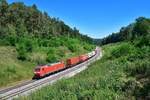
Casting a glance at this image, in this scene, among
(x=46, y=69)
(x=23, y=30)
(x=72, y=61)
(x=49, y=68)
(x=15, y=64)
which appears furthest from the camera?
(x=23, y=30)

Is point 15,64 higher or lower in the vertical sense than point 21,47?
lower

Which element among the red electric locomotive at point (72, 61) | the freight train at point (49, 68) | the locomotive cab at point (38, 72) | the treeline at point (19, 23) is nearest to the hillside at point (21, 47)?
the treeline at point (19, 23)

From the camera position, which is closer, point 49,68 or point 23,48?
point 49,68

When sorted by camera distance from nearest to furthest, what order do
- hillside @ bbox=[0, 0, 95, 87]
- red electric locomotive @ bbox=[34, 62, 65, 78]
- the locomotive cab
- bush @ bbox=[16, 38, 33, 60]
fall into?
1. the locomotive cab
2. red electric locomotive @ bbox=[34, 62, 65, 78]
3. hillside @ bbox=[0, 0, 95, 87]
4. bush @ bbox=[16, 38, 33, 60]

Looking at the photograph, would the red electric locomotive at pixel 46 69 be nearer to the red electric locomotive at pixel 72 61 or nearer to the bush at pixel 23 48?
the bush at pixel 23 48

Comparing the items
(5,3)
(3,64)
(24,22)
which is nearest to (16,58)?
(3,64)

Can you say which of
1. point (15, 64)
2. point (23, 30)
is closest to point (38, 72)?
point (15, 64)

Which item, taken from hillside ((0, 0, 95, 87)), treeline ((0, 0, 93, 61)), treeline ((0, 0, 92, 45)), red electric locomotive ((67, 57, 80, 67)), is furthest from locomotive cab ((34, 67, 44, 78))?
treeline ((0, 0, 92, 45))

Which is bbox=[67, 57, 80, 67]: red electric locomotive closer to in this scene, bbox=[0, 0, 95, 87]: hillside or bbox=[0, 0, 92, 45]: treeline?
bbox=[0, 0, 95, 87]: hillside

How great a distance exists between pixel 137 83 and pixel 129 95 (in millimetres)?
1719

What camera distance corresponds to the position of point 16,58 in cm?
5672

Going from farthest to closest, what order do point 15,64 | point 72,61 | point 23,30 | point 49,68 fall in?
point 23,30, point 72,61, point 15,64, point 49,68

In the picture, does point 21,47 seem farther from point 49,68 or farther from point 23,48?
point 49,68

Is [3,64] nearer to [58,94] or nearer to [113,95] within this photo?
[58,94]
